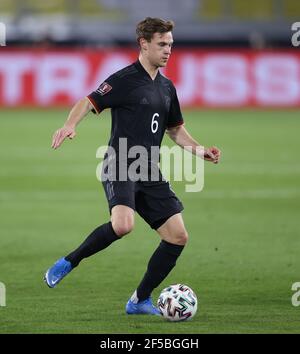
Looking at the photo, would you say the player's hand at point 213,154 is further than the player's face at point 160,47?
Yes

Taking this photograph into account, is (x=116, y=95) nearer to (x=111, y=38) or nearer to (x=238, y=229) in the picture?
(x=238, y=229)

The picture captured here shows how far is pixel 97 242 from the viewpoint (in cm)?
830

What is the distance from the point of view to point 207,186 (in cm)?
1706

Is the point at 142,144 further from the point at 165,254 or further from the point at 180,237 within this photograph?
the point at 165,254

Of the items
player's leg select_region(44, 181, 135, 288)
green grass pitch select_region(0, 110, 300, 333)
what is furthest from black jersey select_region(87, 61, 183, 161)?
green grass pitch select_region(0, 110, 300, 333)

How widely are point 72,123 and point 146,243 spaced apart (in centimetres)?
418

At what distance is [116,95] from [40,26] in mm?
26718

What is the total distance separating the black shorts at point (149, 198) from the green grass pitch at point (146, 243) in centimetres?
87

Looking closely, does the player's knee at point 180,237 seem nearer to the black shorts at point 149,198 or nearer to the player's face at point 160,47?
the black shorts at point 149,198

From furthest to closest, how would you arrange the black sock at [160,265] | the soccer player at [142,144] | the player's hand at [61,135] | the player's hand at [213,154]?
the player's hand at [213,154] → the black sock at [160,265] → the soccer player at [142,144] → the player's hand at [61,135]

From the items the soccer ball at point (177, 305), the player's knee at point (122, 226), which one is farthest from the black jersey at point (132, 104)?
the soccer ball at point (177, 305)

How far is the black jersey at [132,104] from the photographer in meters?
8.46

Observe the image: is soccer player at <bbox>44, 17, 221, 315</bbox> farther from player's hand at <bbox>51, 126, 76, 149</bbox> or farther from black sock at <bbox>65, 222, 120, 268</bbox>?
player's hand at <bbox>51, 126, 76, 149</bbox>

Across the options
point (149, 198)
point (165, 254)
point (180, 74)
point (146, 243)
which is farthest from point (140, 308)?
point (180, 74)
